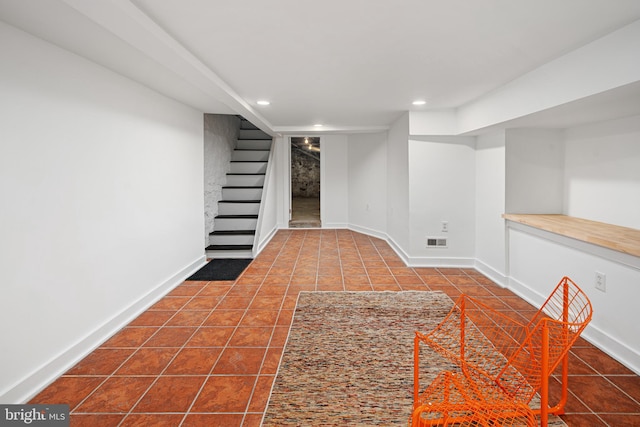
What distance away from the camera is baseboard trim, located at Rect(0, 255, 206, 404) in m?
1.94

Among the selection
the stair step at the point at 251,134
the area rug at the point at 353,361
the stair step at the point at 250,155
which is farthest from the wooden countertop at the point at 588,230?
the stair step at the point at 251,134

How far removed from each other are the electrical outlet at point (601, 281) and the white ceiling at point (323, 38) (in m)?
1.68

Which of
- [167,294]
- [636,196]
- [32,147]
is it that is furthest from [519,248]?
[32,147]

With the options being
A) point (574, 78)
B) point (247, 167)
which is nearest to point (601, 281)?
point (574, 78)

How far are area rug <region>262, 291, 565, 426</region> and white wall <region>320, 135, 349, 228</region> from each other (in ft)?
14.4

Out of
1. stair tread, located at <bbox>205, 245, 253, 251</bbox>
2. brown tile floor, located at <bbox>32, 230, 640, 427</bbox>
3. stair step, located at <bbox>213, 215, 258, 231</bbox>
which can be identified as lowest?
brown tile floor, located at <bbox>32, 230, 640, 427</bbox>

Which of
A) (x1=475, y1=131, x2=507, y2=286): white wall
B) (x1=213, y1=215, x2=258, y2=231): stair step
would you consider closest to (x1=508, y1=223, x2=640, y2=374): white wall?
(x1=475, y1=131, x2=507, y2=286): white wall

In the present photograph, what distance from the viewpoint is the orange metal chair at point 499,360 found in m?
1.37

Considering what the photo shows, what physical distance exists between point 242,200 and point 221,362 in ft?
13.2

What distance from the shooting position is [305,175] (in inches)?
527

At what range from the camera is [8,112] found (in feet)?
6.20

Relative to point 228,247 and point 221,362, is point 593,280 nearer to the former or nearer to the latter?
point 221,362

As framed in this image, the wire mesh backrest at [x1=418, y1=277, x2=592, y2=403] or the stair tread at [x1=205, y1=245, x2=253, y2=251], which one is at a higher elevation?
the stair tread at [x1=205, y1=245, x2=253, y2=251]

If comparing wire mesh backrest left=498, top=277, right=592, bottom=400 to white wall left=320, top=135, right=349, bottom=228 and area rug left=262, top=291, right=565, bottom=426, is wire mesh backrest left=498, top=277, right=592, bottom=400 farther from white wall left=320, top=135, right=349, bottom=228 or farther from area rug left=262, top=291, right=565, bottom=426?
white wall left=320, top=135, right=349, bottom=228
